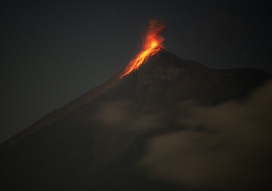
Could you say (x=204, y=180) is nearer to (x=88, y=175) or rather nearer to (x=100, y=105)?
(x=88, y=175)

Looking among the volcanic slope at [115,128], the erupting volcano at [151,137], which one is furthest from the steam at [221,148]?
the volcanic slope at [115,128]

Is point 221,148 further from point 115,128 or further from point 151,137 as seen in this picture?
point 115,128

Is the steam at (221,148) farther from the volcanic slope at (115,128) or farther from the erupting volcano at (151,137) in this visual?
the volcanic slope at (115,128)

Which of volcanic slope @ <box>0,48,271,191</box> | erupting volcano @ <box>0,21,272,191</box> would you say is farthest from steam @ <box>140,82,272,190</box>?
volcanic slope @ <box>0,48,271,191</box>

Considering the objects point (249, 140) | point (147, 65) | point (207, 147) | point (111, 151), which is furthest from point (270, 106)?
point (111, 151)

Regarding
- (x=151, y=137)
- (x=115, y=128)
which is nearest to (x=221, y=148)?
(x=151, y=137)
